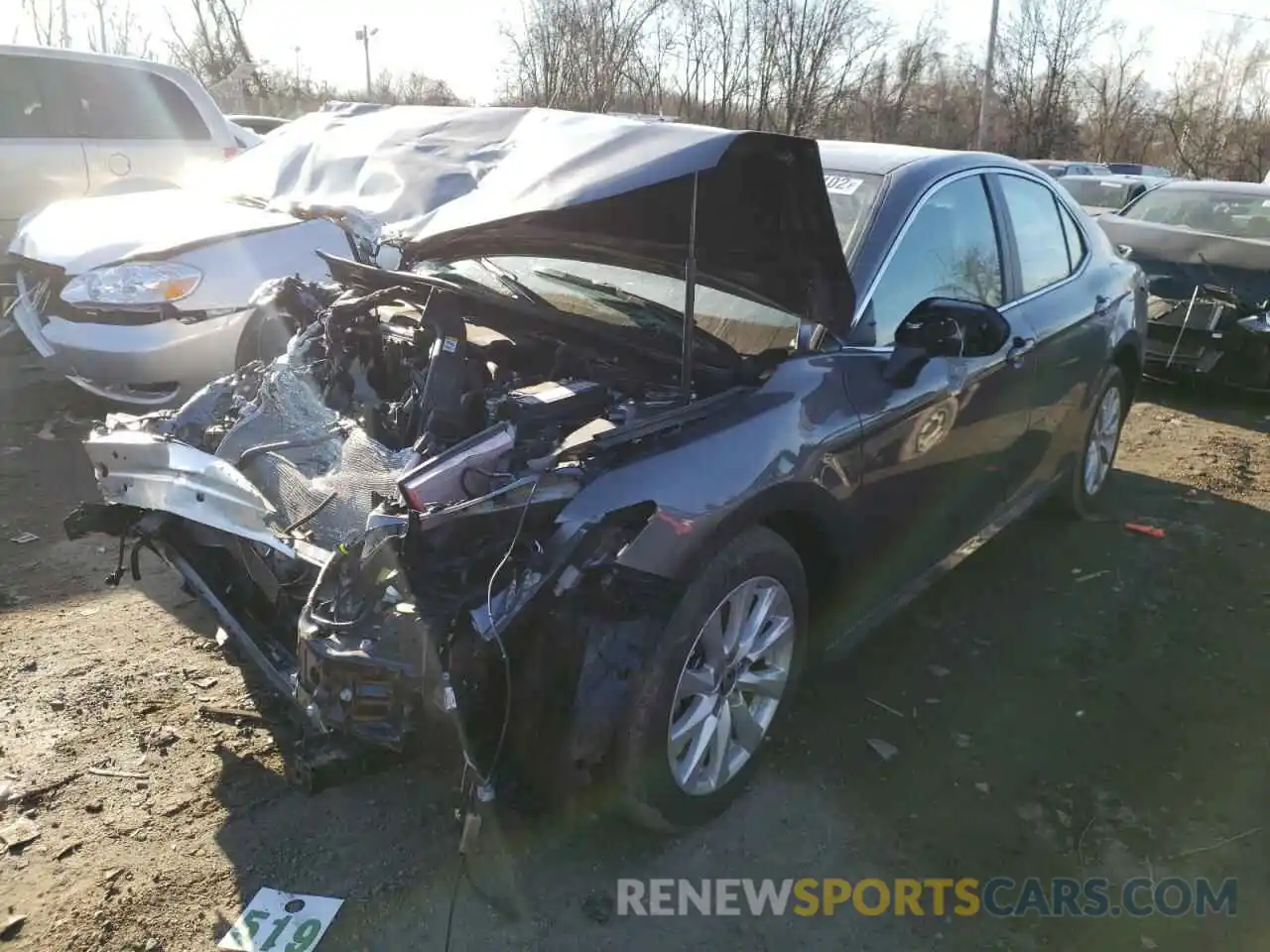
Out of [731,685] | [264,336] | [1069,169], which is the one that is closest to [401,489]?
[731,685]

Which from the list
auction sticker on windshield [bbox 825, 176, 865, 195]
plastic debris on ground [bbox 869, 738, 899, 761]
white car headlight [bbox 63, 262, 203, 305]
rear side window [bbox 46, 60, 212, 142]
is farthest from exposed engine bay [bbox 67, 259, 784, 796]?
rear side window [bbox 46, 60, 212, 142]

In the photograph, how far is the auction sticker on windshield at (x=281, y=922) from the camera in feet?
7.24

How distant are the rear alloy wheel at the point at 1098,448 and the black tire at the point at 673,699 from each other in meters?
2.67

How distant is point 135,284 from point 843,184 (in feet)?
12.3

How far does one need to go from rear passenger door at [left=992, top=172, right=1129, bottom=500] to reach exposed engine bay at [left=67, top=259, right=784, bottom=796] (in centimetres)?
167

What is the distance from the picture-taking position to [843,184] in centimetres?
321

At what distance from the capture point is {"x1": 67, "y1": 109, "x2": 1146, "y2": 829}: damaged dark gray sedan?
86.1 inches

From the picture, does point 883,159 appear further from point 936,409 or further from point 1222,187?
point 1222,187

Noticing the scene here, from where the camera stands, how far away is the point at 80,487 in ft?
15.7

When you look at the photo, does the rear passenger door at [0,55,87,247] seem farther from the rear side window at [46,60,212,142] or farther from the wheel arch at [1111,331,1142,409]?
the wheel arch at [1111,331,1142,409]

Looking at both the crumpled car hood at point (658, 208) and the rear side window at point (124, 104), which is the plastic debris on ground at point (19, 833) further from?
the rear side window at point (124, 104)

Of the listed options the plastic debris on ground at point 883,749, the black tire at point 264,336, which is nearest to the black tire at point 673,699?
the plastic debris on ground at point 883,749

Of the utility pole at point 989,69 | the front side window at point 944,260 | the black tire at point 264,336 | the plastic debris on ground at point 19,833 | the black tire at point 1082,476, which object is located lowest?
the plastic debris on ground at point 19,833

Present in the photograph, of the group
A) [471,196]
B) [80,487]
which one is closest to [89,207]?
[80,487]
